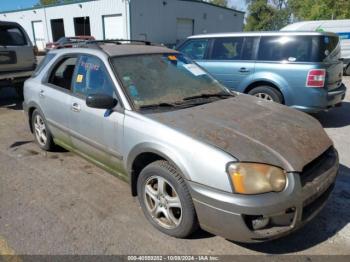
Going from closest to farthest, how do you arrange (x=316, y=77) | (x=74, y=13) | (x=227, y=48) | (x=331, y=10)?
(x=316, y=77) < (x=227, y=48) < (x=331, y=10) < (x=74, y=13)

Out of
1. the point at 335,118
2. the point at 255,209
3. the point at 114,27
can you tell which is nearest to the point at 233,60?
the point at 335,118

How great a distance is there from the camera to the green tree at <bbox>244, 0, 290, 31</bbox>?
130 feet

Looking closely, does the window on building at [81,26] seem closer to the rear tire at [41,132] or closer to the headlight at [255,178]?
the rear tire at [41,132]

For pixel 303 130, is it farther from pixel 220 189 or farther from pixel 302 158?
pixel 220 189

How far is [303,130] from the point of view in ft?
9.70

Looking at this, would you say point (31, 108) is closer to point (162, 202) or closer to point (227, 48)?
point (162, 202)

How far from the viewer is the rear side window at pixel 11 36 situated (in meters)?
8.10

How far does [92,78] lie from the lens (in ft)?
11.8

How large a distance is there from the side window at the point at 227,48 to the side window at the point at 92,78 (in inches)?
155

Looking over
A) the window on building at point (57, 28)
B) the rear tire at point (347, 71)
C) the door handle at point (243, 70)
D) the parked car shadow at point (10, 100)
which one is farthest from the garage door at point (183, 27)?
the door handle at point (243, 70)

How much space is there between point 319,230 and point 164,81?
2.15 metres

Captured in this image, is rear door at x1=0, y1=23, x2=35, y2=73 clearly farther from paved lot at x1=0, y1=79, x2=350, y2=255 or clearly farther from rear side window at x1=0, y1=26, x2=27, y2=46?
paved lot at x1=0, y1=79, x2=350, y2=255

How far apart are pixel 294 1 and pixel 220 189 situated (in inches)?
1796

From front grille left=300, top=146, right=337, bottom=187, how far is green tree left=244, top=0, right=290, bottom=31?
39.7 meters
